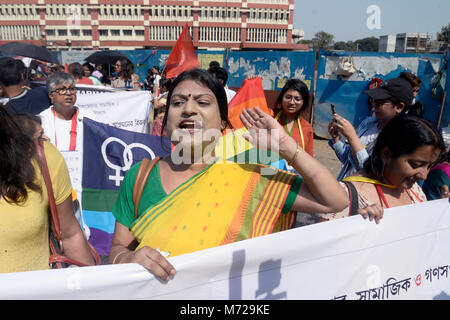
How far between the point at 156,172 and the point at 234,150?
419mm

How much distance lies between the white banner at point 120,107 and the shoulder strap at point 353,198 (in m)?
3.60

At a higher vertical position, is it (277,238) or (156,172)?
(156,172)

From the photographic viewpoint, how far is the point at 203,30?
58.3m

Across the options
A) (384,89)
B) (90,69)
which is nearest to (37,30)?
(90,69)

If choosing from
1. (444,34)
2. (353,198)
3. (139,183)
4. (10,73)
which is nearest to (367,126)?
(353,198)

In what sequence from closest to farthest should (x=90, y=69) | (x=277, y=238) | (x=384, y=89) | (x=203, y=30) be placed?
(x=277, y=238), (x=384, y=89), (x=90, y=69), (x=203, y=30)

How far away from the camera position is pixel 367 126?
3.02 metres

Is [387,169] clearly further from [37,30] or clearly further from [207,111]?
[37,30]

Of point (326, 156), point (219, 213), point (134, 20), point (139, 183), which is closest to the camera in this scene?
point (219, 213)

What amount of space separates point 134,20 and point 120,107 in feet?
194

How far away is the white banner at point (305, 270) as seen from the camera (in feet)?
3.79

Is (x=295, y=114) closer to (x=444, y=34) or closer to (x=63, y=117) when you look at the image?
(x=63, y=117)
